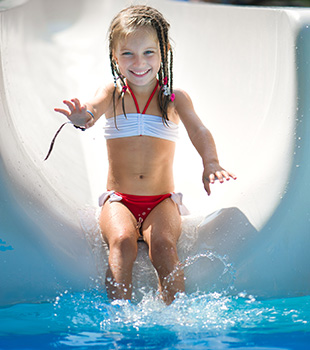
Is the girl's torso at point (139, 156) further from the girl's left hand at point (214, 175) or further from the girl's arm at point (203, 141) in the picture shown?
the girl's left hand at point (214, 175)

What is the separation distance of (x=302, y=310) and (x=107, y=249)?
660 mm

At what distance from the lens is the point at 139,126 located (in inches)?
83.6

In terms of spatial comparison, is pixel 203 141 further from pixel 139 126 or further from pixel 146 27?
pixel 146 27

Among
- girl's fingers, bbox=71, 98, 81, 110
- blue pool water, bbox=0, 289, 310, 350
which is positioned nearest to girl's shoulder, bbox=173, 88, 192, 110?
girl's fingers, bbox=71, 98, 81, 110

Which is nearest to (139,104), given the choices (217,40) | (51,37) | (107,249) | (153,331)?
(107,249)

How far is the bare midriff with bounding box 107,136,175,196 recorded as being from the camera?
2113 mm

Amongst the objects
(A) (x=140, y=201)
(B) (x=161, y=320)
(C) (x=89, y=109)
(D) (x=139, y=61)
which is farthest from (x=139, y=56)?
(B) (x=161, y=320)

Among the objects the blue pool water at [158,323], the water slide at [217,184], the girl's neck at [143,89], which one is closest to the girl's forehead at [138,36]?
the girl's neck at [143,89]

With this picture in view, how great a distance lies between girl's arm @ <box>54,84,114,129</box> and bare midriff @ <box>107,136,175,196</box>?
0.15 m

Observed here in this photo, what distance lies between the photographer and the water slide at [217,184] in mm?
1872

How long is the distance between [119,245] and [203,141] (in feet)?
1.55

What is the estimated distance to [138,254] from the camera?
6.37ft

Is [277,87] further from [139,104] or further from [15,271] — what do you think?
[15,271]

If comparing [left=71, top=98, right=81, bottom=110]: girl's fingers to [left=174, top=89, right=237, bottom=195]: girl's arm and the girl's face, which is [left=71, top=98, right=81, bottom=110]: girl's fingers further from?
[left=174, top=89, right=237, bottom=195]: girl's arm
